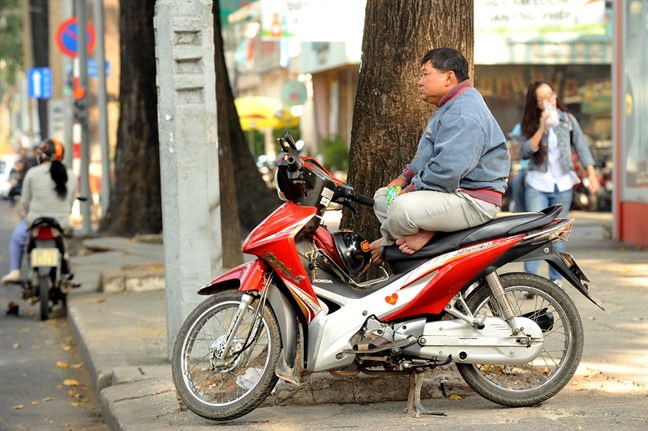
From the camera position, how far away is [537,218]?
509 centimetres

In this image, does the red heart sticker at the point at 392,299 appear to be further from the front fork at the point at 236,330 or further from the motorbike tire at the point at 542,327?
the front fork at the point at 236,330

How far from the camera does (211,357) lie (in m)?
5.19

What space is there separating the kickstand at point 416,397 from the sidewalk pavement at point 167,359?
311 millimetres

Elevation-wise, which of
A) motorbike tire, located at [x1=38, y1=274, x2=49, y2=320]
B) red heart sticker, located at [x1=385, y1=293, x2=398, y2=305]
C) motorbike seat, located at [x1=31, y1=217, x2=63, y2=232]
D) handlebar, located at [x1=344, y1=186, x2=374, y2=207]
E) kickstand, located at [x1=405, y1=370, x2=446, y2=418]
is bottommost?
motorbike tire, located at [x1=38, y1=274, x2=49, y2=320]

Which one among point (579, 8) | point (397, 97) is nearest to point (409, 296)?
point (397, 97)

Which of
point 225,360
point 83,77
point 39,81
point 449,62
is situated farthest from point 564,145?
point 39,81

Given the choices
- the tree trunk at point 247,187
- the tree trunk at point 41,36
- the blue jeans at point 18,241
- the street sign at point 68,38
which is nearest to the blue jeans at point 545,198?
the blue jeans at point 18,241

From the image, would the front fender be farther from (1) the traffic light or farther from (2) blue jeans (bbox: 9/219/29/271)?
(1) the traffic light

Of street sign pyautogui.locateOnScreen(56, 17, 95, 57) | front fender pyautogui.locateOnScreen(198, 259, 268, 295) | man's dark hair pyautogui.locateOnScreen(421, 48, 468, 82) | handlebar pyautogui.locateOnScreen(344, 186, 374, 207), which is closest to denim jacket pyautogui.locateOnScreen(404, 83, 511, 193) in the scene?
man's dark hair pyautogui.locateOnScreen(421, 48, 468, 82)

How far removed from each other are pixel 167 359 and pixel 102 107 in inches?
539

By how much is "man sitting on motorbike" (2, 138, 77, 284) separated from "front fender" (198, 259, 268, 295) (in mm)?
5504

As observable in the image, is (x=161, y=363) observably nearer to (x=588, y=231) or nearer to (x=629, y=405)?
(x=629, y=405)

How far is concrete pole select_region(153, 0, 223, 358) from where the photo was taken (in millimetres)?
6562

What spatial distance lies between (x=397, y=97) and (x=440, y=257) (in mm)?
1389
